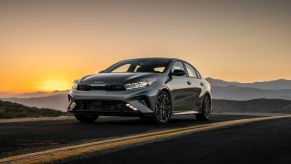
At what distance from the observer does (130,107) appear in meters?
11.4

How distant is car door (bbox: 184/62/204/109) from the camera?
1367 cm

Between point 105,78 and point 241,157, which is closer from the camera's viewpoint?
point 241,157

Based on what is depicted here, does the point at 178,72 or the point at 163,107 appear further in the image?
the point at 178,72

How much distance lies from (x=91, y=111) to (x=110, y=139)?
3.59m

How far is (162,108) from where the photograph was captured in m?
12.0

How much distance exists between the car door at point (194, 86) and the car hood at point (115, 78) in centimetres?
178

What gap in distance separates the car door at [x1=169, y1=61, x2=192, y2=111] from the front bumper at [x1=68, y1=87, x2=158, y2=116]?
1067 mm

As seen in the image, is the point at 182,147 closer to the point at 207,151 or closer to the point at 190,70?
the point at 207,151

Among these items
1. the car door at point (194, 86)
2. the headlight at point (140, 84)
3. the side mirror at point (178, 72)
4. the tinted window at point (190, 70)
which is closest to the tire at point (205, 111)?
the car door at point (194, 86)

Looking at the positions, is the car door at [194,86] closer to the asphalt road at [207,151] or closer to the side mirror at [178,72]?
the side mirror at [178,72]

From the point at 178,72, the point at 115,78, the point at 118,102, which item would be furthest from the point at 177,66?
the point at 118,102

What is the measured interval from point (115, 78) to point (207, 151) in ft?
17.4

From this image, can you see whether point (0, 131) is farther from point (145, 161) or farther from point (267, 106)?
point (267, 106)

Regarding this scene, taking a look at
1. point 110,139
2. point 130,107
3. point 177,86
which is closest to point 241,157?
point 110,139
